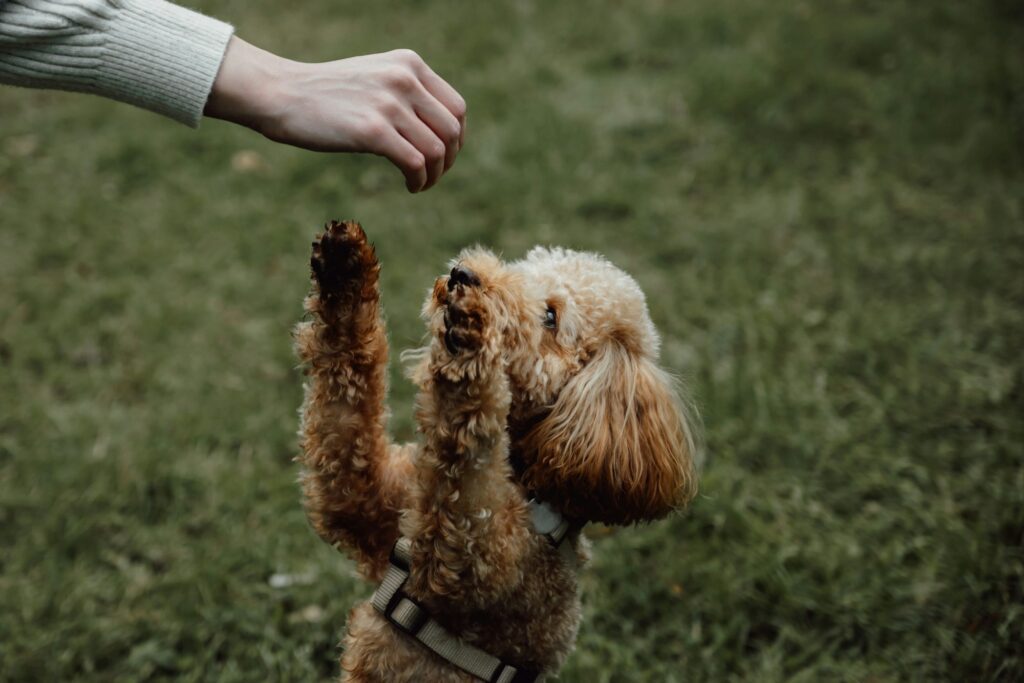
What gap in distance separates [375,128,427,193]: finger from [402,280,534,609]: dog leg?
0.76ft

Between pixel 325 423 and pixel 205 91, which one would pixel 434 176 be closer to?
pixel 205 91

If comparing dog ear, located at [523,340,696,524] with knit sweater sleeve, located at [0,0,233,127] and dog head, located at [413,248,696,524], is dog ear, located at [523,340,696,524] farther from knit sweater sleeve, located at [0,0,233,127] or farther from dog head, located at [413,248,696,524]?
knit sweater sleeve, located at [0,0,233,127]

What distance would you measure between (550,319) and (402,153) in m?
0.61

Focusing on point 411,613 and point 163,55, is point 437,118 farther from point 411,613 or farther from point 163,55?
point 411,613

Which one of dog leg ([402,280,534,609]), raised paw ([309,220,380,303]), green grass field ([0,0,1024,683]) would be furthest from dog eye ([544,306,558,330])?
green grass field ([0,0,1024,683])

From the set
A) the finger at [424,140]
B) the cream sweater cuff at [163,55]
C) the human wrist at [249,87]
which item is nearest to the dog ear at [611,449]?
the finger at [424,140]

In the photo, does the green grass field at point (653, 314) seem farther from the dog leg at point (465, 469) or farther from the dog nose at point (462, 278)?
the dog nose at point (462, 278)

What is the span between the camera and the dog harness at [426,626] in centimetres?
176

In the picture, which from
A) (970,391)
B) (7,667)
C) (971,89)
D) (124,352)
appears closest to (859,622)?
(970,391)

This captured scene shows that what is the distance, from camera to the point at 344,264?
1.64 meters

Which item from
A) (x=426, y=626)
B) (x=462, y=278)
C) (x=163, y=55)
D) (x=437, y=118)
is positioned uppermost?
(x=437, y=118)

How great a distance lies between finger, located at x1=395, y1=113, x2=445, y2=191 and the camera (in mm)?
1474

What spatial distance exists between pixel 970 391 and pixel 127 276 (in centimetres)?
390

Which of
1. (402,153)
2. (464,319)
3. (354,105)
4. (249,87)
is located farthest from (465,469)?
(249,87)
